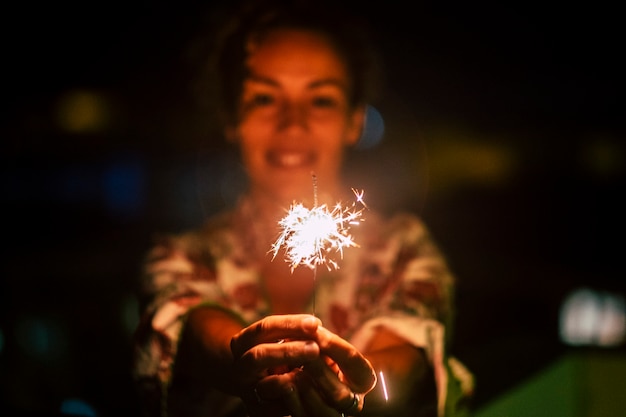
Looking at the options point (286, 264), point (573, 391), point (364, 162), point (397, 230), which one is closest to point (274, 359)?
point (286, 264)

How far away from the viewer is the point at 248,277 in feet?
6.46

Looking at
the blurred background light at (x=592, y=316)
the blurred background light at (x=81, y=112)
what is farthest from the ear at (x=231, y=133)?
the blurred background light at (x=592, y=316)

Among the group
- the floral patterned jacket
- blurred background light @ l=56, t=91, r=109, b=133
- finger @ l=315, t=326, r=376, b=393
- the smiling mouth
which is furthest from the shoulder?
blurred background light @ l=56, t=91, r=109, b=133

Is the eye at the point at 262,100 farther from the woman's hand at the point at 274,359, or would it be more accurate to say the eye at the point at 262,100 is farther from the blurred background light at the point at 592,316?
the blurred background light at the point at 592,316

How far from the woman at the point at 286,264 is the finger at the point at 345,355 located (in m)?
0.34

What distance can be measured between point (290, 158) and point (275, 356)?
936 mm

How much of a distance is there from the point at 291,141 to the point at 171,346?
67 centimetres

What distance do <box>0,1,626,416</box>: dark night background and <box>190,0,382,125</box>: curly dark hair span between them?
37 centimetres

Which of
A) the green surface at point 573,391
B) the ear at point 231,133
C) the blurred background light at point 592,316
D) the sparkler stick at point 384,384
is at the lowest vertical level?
the blurred background light at point 592,316

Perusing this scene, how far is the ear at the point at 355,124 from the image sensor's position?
207cm

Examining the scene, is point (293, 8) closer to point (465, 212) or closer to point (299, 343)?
point (299, 343)

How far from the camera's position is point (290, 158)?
191 cm

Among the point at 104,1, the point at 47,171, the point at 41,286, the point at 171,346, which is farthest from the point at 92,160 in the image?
the point at 171,346

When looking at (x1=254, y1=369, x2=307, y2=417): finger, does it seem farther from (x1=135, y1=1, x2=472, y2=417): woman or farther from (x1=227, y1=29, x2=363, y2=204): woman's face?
(x1=227, y1=29, x2=363, y2=204): woman's face
